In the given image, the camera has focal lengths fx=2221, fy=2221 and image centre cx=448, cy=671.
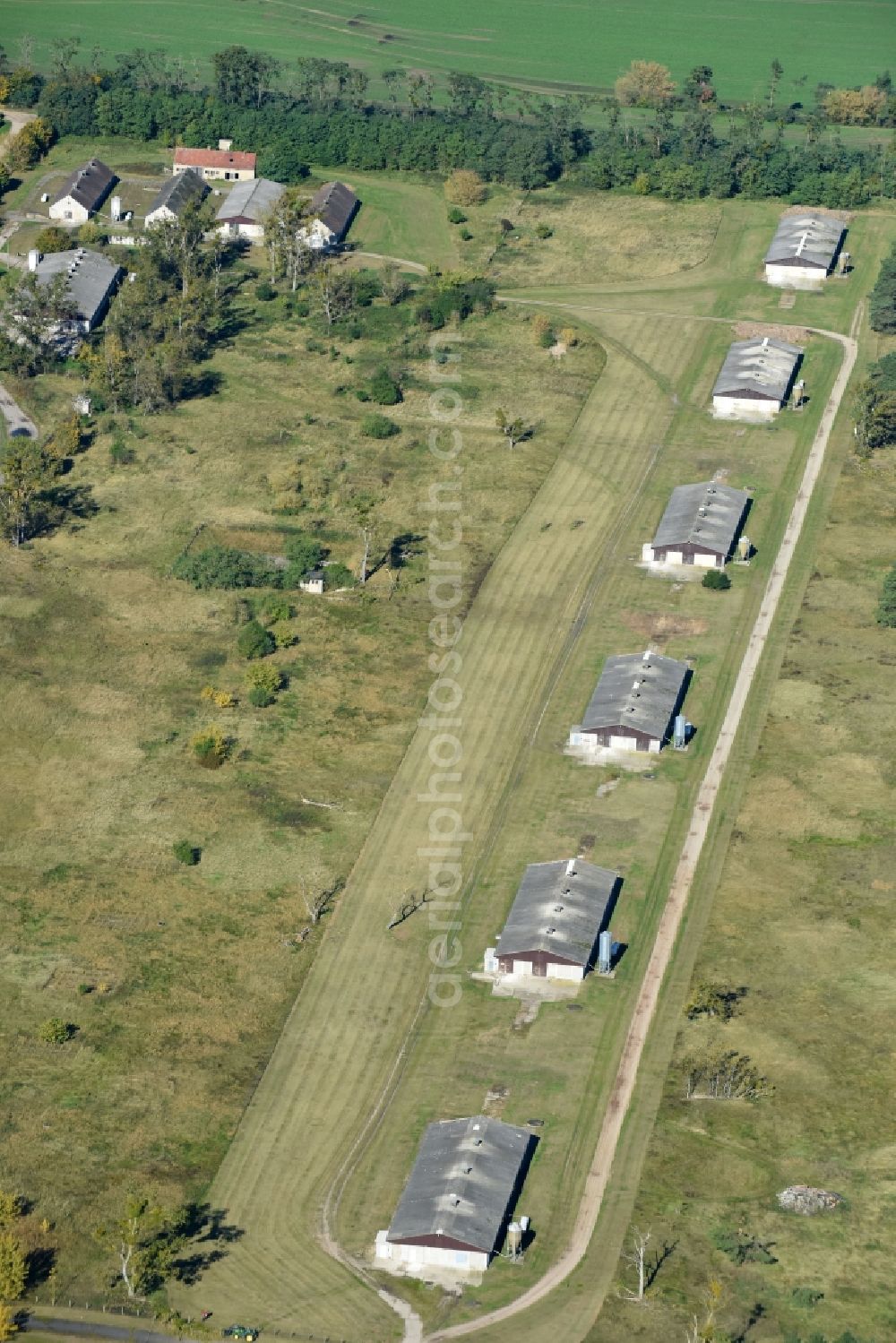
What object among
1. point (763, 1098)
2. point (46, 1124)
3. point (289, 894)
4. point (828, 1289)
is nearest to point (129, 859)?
point (289, 894)

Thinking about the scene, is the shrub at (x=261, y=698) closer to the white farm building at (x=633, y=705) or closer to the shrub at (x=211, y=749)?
the shrub at (x=211, y=749)

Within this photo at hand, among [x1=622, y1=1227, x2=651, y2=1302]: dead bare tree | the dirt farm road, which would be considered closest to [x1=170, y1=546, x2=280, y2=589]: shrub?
the dirt farm road

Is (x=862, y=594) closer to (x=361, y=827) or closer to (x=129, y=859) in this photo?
(x=361, y=827)

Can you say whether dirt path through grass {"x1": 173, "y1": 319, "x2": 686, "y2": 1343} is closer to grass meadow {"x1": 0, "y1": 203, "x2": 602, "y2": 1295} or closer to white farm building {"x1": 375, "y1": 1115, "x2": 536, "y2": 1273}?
grass meadow {"x1": 0, "y1": 203, "x2": 602, "y2": 1295}

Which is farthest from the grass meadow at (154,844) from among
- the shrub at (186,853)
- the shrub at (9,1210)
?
the shrub at (9,1210)

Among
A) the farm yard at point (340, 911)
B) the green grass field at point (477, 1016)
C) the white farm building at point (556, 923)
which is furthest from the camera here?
the white farm building at point (556, 923)

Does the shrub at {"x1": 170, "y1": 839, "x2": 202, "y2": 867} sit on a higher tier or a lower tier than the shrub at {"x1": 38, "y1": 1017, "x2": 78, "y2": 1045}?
lower
